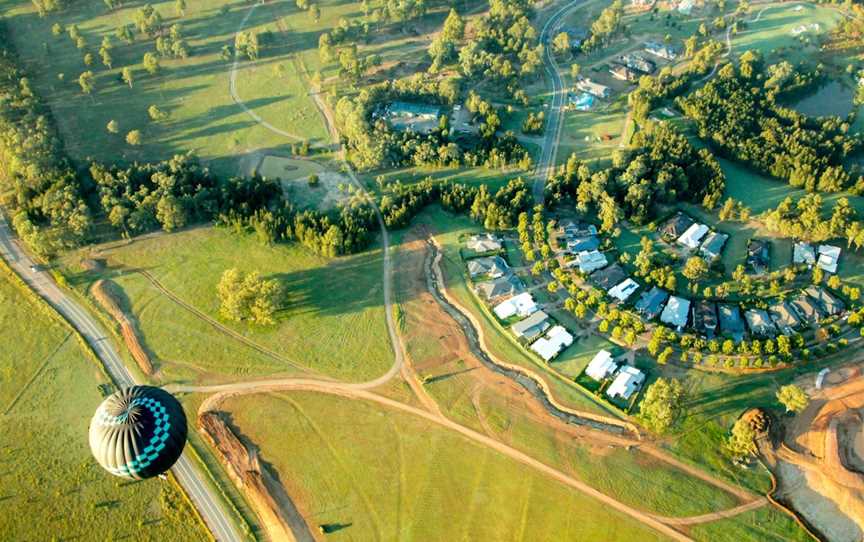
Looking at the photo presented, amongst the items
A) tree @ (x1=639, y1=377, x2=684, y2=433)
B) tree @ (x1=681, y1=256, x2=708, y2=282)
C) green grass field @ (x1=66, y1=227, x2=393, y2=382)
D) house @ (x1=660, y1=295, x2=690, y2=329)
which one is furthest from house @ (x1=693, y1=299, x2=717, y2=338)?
green grass field @ (x1=66, y1=227, x2=393, y2=382)

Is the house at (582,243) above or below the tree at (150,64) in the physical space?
below

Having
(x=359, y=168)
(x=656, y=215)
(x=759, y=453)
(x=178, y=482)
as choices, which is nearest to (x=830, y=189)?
(x=656, y=215)

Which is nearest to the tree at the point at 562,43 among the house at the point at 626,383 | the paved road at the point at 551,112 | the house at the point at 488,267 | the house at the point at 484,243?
the paved road at the point at 551,112

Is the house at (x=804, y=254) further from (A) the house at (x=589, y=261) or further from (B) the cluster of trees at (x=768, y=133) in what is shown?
(A) the house at (x=589, y=261)

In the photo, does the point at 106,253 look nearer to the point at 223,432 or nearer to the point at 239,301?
the point at 239,301

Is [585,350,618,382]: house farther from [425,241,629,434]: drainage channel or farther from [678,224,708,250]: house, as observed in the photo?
[678,224,708,250]: house

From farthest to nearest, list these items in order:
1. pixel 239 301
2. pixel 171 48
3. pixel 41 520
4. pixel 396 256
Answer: pixel 171 48
pixel 396 256
pixel 239 301
pixel 41 520
